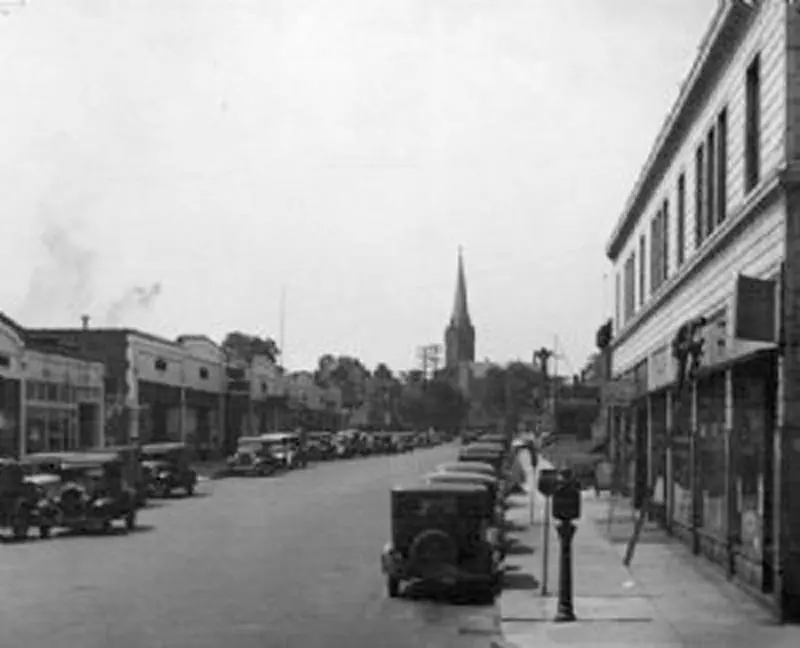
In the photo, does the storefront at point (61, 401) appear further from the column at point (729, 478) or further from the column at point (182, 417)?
the column at point (729, 478)

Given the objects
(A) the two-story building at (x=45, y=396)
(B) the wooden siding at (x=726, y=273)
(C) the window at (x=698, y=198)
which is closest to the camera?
(B) the wooden siding at (x=726, y=273)

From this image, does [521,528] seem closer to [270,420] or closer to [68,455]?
[68,455]

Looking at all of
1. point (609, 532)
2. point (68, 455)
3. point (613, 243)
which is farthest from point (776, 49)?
point (613, 243)

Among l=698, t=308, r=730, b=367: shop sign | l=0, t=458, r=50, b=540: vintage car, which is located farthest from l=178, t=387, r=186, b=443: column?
l=698, t=308, r=730, b=367: shop sign

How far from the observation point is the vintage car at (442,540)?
1927cm

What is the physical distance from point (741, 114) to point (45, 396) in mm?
42519

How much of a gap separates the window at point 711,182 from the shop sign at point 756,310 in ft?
21.2

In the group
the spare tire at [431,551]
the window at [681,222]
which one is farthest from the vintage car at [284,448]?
the spare tire at [431,551]

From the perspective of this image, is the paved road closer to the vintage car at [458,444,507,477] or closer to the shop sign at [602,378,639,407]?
the vintage car at [458,444,507,477]

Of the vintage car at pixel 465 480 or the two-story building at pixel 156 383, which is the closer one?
the vintage car at pixel 465 480

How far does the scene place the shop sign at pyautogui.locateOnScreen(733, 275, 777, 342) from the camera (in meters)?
16.8

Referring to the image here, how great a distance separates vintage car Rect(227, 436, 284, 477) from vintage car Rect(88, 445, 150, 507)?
60.0 feet

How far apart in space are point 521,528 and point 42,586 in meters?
13.6

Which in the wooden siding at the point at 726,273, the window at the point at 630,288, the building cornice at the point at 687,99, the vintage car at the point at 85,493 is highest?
the building cornice at the point at 687,99
